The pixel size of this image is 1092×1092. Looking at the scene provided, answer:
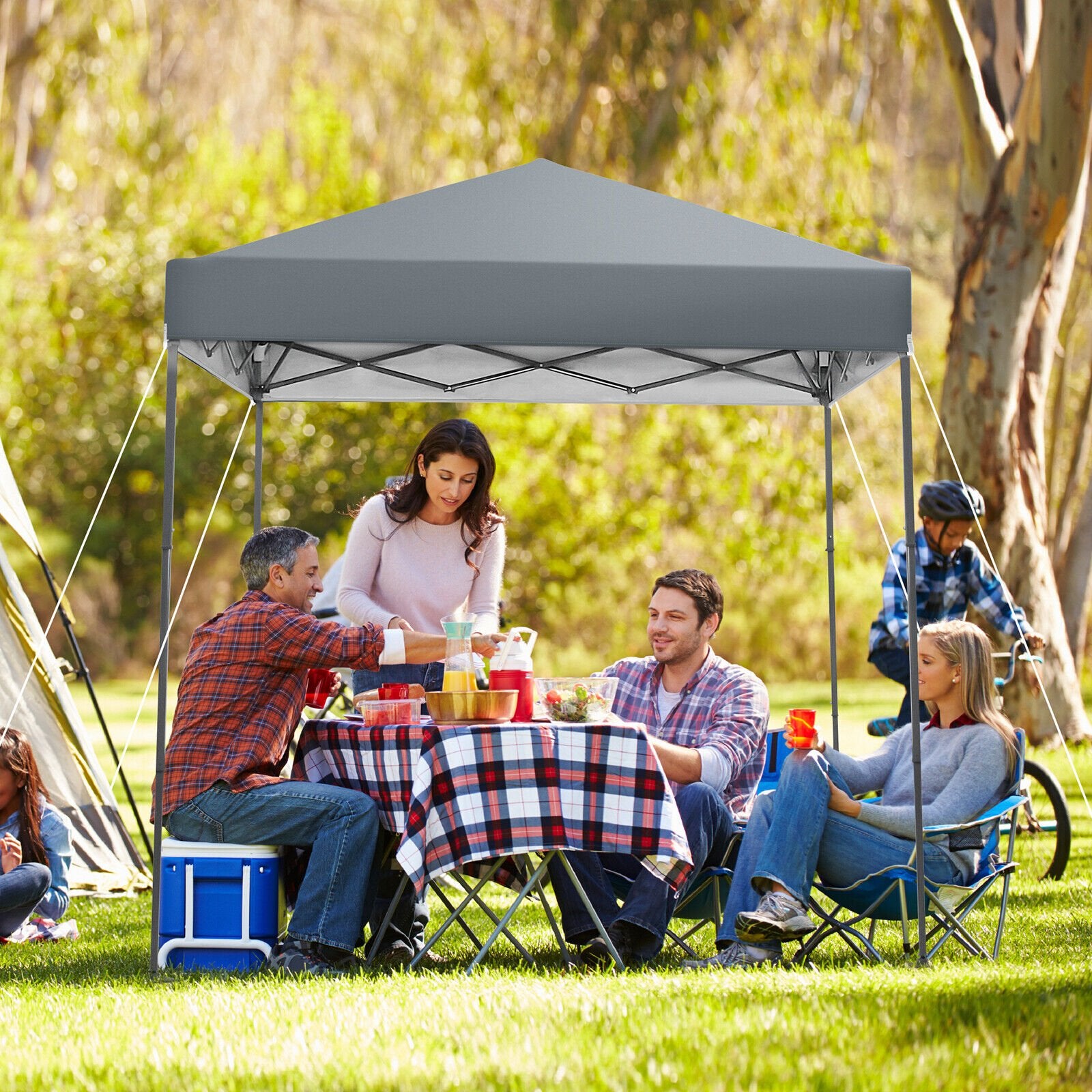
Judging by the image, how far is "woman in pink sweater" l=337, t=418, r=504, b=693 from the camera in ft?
15.4

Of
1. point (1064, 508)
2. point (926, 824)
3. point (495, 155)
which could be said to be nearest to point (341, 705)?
point (926, 824)

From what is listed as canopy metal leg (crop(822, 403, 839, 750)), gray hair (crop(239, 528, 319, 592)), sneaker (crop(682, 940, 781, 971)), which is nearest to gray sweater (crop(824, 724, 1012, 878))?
sneaker (crop(682, 940, 781, 971))

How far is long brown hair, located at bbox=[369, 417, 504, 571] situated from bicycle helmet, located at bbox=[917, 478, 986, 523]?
1712mm

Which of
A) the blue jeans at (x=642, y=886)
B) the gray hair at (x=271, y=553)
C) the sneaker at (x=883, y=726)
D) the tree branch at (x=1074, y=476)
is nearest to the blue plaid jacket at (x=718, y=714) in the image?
the blue jeans at (x=642, y=886)

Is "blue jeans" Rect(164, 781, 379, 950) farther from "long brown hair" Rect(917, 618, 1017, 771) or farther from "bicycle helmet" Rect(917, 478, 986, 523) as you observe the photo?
"bicycle helmet" Rect(917, 478, 986, 523)

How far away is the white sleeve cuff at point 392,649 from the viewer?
13.0 ft

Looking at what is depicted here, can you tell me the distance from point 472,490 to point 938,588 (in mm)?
2077

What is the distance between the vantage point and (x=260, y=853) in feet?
13.0

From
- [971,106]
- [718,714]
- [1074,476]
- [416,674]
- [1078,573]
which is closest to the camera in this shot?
[718,714]

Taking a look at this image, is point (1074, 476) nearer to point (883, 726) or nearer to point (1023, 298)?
point (1023, 298)

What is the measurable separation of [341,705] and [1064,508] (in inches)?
299

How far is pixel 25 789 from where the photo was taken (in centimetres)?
463

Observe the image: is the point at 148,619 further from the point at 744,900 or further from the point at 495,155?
the point at 744,900

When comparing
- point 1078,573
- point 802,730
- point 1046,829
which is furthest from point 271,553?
point 1078,573
